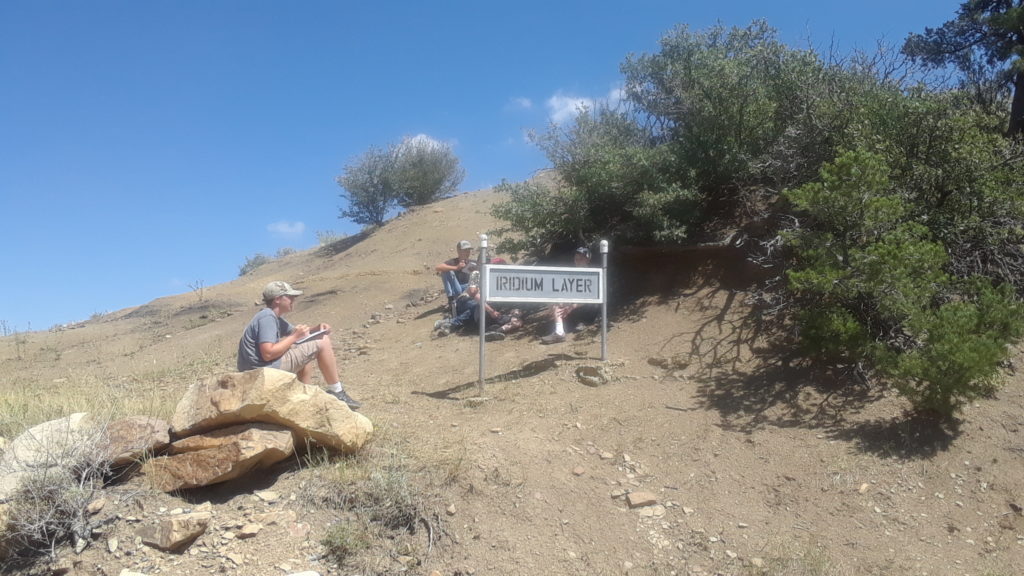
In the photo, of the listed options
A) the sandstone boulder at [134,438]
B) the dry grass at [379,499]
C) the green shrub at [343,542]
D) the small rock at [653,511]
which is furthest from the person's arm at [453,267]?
the green shrub at [343,542]

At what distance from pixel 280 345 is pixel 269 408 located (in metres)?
1.04

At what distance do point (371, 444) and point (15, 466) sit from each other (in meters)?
2.32

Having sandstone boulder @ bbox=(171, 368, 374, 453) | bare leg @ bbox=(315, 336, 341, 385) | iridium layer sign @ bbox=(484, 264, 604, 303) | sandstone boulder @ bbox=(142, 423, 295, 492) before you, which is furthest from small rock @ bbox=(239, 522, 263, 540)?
iridium layer sign @ bbox=(484, 264, 604, 303)

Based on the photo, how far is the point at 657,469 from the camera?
20.0 feet

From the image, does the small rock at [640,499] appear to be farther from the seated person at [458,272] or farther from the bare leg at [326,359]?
the seated person at [458,272]

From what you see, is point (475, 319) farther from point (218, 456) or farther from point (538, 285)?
point (218, 456)

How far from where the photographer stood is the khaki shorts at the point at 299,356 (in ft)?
21.1

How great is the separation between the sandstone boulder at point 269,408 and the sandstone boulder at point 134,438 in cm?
11

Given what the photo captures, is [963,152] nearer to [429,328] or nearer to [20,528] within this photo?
[429,328]

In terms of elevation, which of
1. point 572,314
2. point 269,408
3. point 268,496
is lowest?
point 268,496

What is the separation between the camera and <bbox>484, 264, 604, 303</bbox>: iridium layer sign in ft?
25.7

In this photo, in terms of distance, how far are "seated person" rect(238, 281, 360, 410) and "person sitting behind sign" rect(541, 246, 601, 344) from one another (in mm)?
3119

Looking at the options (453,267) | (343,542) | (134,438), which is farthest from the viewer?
(453,267)

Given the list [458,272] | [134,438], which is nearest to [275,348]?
[134,438]
